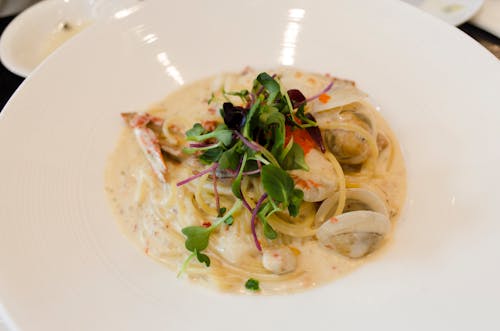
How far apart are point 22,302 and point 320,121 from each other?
2.13 m

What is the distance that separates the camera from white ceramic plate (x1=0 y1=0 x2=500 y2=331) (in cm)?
240

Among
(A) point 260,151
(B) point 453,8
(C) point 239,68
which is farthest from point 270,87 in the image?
(B) point 453,8

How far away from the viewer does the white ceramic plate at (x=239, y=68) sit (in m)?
2.40

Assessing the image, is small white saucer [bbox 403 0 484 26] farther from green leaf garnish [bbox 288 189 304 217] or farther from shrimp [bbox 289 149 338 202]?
green leaf garnish [bbox 288 189 304 217]

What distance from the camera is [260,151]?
9.01 feet

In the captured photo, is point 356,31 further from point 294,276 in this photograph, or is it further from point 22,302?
point 22,302

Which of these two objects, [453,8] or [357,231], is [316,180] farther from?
[453,8]

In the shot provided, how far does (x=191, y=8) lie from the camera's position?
4.02 metres

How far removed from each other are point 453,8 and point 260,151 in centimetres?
293

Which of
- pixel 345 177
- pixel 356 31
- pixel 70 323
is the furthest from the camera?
pixel 356 31

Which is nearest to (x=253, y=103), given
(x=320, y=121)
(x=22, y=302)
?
(x=320, y=121)

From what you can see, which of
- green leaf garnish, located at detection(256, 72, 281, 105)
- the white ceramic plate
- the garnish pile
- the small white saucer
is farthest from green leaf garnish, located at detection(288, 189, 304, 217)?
the small white saucer

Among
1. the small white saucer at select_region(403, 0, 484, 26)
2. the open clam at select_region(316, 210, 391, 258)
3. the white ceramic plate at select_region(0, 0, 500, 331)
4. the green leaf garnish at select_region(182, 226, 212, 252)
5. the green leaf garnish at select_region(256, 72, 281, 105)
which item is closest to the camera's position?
the white ceramic plate at select_region(0, 0, 500, 331)

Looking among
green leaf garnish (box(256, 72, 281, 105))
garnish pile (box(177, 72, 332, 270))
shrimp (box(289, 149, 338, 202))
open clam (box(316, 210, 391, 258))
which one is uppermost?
green leaf garnish (box(256, 72, 281, 105))
